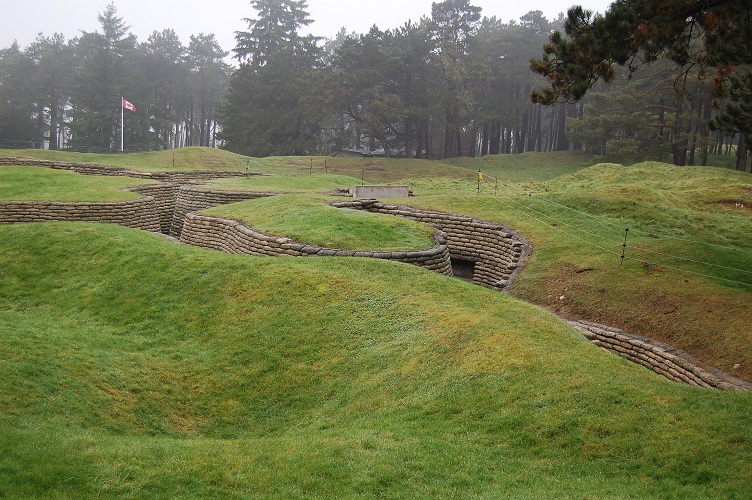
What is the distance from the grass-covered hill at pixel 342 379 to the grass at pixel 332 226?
211 cm

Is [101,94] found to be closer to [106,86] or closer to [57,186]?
[106,86]

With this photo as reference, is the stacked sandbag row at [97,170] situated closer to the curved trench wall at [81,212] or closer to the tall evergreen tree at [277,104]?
the curved trench wall at [81,212]

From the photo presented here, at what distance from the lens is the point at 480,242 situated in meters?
17.8

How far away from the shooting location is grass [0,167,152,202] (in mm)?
19422

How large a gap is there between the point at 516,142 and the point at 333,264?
A: 159 feet

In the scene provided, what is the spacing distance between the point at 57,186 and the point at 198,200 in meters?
4.41

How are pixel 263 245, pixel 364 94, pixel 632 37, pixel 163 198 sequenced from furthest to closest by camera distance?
pixel 364 94 → pixel 163 198 → pixel 263 245 → pixel 632 37

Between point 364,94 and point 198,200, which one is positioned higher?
point 364,94

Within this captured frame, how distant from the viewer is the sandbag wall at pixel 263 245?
13382 millimetres

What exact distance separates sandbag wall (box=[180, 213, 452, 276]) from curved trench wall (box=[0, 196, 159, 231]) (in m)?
2.11

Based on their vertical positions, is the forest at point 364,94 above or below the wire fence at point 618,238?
above

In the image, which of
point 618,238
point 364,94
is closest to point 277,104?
point 364,94

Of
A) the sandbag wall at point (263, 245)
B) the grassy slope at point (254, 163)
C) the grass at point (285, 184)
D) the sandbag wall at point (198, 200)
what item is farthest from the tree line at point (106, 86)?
the sandbag wall at point (263, 245)

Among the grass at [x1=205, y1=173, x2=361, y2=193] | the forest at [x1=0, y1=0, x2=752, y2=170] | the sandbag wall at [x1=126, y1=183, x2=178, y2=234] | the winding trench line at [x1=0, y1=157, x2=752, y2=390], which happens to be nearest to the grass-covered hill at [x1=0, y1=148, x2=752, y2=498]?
the winding trench line at [x1=0, y1=157, x2=752, y2=390]
